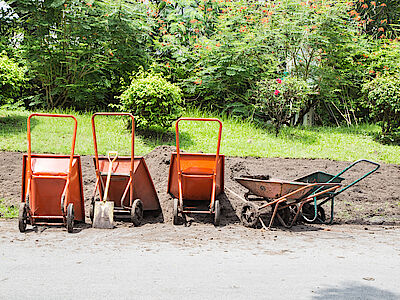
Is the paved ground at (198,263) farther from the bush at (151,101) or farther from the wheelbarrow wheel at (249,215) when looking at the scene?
the bush at (151,101)

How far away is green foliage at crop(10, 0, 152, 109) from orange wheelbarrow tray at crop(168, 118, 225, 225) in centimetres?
744

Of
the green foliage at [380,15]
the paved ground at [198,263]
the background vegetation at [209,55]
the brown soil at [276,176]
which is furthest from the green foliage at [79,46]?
the green foliage at [380,15]

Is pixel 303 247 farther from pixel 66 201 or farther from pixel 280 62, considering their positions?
pixel 280 62

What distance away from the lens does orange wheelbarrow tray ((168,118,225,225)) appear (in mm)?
5945

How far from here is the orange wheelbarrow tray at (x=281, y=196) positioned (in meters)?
5.78

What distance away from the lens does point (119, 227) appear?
584cm

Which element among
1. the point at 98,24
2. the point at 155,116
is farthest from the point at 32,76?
the point at 155,116

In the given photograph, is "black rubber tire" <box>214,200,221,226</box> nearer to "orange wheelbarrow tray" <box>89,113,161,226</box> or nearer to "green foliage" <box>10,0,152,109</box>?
"orange wheelbarrow tray" <box>89,113,161,226</box>

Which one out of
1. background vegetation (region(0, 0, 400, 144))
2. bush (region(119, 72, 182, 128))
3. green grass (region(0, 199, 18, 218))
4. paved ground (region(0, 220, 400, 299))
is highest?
background vegetation (region(0, 0, 400, 144))

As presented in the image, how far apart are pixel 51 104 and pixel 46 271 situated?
33.1ft

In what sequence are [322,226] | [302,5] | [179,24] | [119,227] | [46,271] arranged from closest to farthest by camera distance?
[46,271], [119,227], [322,226], [302,5], [179,24]

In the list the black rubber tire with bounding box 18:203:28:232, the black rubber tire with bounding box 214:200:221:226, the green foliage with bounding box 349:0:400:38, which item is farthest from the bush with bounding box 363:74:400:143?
the black rubber tire with bounding box 18:203:28:232

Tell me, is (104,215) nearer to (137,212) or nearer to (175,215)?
(137,212)

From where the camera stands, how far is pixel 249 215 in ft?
19.7
